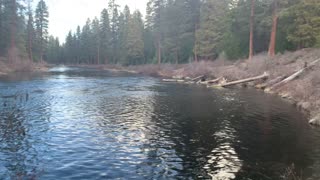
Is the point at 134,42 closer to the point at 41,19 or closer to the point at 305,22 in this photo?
the point at 41,19

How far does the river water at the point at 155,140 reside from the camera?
1216 cm

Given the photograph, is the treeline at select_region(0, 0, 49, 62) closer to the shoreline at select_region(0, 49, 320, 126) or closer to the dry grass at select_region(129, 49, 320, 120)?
the shoreline at select_region(0, 49, 320, 126)

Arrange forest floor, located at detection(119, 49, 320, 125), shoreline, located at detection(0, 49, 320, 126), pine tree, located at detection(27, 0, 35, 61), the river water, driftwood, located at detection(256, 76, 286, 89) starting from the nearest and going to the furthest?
1. the river water
2. forest floor, located at detection(119, 49, 320, 125)
3. shoreline, located at detection(0, 49, 320, 126)
4. driftwood, located at detection(256, 76, 286, 89)
5. pine tree, located at detection(27, 0, 35, 61)

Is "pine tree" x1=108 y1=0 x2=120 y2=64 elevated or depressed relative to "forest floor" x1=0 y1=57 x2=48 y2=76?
elevated

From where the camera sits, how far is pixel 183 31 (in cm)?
7081

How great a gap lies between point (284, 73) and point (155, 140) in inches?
920

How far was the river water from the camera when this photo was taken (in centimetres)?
1216

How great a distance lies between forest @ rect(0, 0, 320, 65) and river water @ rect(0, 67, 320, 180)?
20.2m

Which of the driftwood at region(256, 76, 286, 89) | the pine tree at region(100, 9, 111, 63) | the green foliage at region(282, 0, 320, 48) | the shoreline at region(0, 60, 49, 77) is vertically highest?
the pine tree at region(100, 9, 111, 63)

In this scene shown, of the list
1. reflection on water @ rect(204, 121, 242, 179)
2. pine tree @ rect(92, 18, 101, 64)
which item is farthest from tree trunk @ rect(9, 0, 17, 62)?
reflection on water @ rect(204, 121, 242, 179)

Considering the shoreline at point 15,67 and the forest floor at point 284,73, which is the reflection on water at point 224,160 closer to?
the forest floor at point 284,73

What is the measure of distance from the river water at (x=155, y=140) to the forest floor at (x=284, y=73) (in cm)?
143

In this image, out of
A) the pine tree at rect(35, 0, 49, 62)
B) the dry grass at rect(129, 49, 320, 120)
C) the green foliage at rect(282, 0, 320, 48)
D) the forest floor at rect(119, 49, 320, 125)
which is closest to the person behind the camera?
the forest floor at rect(119, 49, 320, 125)

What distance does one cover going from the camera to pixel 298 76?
32.0m
